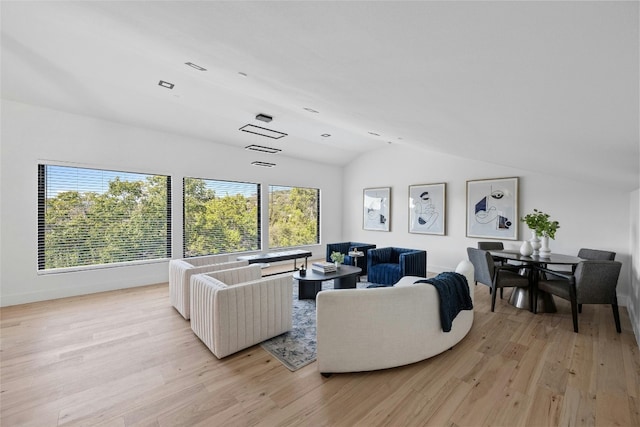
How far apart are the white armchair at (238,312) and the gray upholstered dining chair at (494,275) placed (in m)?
2.86

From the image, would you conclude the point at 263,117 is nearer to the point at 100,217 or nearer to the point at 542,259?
the point at 100,217

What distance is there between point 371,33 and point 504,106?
2.81 feet

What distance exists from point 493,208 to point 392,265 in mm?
2353

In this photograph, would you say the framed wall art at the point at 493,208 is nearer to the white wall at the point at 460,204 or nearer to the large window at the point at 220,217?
the white wall at the point at 460,204

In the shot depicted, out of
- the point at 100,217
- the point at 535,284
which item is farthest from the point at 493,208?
the point at 100,217

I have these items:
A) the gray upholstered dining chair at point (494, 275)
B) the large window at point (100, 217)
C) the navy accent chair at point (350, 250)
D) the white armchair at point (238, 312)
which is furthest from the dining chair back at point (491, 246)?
the large window at point (100, 217)

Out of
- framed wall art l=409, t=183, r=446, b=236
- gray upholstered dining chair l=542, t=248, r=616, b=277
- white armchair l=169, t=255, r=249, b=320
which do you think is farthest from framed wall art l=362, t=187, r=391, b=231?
white armchair l=169, t=255, r=249, b=320

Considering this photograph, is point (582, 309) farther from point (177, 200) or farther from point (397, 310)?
point (177, 200)

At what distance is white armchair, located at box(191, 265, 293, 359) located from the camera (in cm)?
248

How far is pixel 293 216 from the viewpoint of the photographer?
7.11m

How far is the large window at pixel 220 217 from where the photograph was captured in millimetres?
5395

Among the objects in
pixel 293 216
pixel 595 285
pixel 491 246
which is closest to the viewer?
pixel 595 285

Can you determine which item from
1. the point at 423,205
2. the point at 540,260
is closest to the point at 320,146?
the point at 423,205

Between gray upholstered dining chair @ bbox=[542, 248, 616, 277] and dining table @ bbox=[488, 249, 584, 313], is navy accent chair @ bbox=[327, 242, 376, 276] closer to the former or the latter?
dining table @ bbox=[488, 249, 584, 313]
